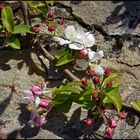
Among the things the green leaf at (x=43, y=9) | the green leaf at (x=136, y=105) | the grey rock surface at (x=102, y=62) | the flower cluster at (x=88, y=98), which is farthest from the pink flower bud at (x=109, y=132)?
the green leaf at (x=43, y=9)

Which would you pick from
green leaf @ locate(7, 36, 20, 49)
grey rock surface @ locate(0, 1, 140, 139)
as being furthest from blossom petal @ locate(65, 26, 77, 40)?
green leaf @ locate(7, 36, 20, 49)

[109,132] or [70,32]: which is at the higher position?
[70,32]

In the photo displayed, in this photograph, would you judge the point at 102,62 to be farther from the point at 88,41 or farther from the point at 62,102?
the point at 62,102

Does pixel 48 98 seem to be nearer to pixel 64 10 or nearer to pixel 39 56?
pixel 39 56

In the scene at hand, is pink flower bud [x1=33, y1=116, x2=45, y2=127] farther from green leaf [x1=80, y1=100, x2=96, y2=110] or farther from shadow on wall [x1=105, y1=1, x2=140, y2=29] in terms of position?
shadow on wall [x1=105, y1=1, x2=140, y2=29]

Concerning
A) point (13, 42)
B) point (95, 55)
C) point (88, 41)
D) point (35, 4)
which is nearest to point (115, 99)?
point (95, 55)

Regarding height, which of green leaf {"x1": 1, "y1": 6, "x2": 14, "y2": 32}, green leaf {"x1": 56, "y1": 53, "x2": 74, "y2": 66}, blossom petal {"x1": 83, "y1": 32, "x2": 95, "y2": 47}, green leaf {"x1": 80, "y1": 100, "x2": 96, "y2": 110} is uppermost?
green leaf {"x1": 1, "y1": 6, "x2": 14, "y2": 32}
